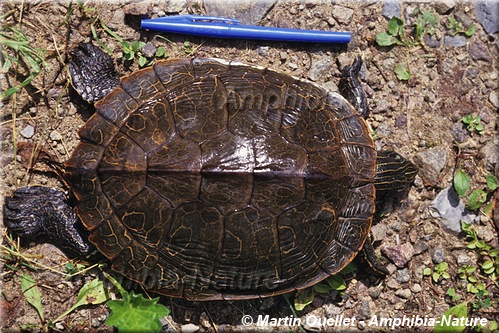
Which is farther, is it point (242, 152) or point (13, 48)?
point (13, 48)

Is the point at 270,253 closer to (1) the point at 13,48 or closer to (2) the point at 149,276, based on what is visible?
(2) the point at 149,276

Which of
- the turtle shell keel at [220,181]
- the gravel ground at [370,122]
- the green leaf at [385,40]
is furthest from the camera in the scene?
the green leaf at [385,40]

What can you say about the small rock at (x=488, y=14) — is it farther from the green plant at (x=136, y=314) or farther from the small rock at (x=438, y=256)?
the green plant at (x=136, y=314)

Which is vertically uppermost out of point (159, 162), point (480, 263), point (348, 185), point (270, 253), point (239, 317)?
point (159, 162)

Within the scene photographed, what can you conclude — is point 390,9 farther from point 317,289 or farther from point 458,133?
point 317,289

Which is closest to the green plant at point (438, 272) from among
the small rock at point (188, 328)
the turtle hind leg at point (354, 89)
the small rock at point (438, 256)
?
the small rock at point (438, 256)

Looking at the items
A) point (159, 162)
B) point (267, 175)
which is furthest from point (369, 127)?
point (159, 162)

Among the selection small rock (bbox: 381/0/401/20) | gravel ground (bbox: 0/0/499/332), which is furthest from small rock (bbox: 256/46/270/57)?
small rock (bbox: 381/0/401/20)
